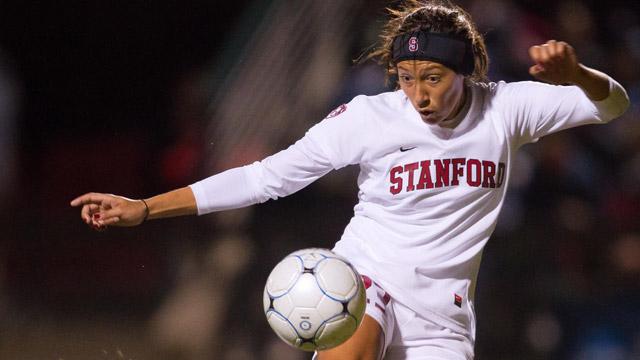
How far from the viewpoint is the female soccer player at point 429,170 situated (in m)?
2.42

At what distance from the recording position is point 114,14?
14.1ft

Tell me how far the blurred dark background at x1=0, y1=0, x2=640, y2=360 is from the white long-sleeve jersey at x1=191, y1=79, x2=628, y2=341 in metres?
1.80

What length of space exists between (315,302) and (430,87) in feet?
2.35

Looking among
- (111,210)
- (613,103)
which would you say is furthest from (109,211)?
(613,103)

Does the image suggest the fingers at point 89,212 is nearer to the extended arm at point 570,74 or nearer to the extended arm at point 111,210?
the extended arm at point 111,210

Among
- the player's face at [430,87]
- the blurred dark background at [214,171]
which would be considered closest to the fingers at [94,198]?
the player's face at [430,87]

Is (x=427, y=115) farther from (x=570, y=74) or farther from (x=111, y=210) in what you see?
(x=111, y=210)

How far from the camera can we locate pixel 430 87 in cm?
241

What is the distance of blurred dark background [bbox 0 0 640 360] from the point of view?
4.23 m

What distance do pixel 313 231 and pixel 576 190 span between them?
1446 millimetres

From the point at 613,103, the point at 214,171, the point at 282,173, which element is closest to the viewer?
the point at 613,103

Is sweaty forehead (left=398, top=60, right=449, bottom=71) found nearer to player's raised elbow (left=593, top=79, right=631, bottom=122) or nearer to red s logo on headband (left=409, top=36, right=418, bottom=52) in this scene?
red s logo on headband (left=409, top=36, right=418, bottom=52)

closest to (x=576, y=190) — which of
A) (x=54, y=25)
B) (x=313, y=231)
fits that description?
(x=313, y=231)

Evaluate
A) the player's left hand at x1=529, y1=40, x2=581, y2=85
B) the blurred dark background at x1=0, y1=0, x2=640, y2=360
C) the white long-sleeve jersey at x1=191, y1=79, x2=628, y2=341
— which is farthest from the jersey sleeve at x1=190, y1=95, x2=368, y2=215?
the blurred dark background at x1=0, y1=0, x2=640, y2=360
